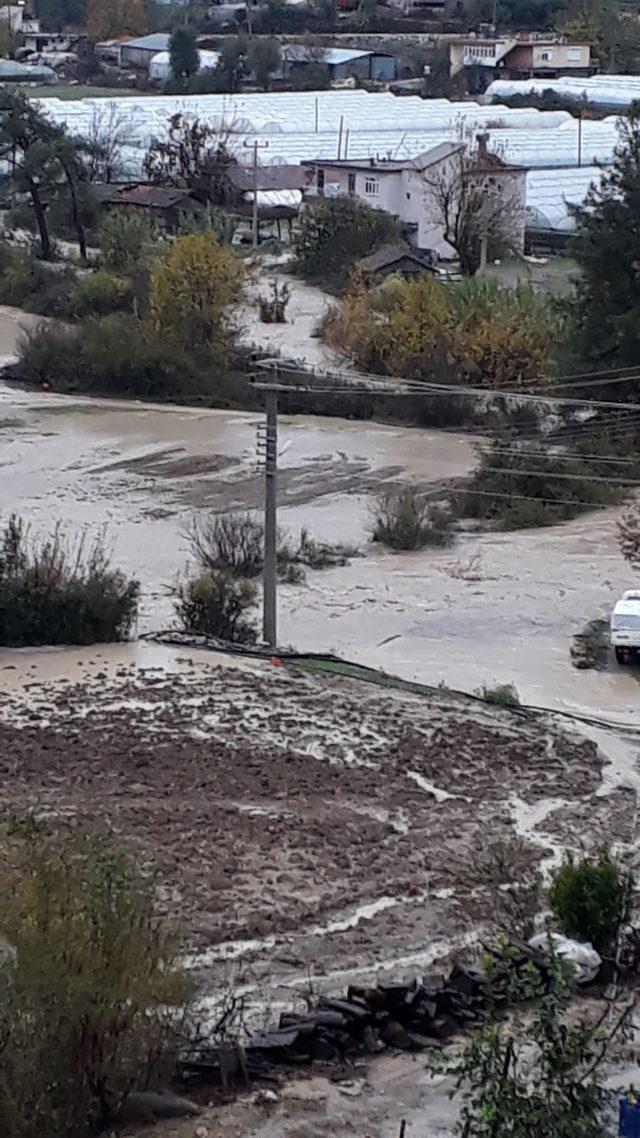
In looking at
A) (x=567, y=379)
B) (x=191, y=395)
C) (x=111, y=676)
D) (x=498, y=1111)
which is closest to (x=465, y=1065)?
(x=498, y=1111)

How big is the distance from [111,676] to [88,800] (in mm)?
3205

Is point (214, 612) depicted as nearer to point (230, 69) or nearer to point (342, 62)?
point (230, 69)

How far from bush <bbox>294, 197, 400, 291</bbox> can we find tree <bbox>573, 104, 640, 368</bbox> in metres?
13.4

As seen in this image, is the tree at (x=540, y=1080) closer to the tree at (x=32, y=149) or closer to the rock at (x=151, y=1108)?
the rock at (x=151, y=1108)

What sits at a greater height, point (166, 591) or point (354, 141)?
point (354, 141)

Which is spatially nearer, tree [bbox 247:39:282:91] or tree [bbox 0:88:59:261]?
tree [bbox 0:88:59:261]

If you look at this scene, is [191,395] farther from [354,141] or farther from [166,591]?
[354,141]

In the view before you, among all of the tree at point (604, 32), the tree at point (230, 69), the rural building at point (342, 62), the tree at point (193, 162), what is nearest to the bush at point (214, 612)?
the tree at point (193, 162)

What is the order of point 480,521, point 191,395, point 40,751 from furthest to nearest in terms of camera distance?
point 191,395, point 480,521, point 40,751

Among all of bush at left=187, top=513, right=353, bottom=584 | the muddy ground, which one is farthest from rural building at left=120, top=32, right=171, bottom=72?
the muddy ground

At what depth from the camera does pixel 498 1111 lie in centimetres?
567

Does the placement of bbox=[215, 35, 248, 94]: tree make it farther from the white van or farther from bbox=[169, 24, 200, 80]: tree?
the white van

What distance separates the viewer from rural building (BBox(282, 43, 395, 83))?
7331 centimetres

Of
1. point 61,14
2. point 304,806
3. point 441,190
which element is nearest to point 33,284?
point 441,190
